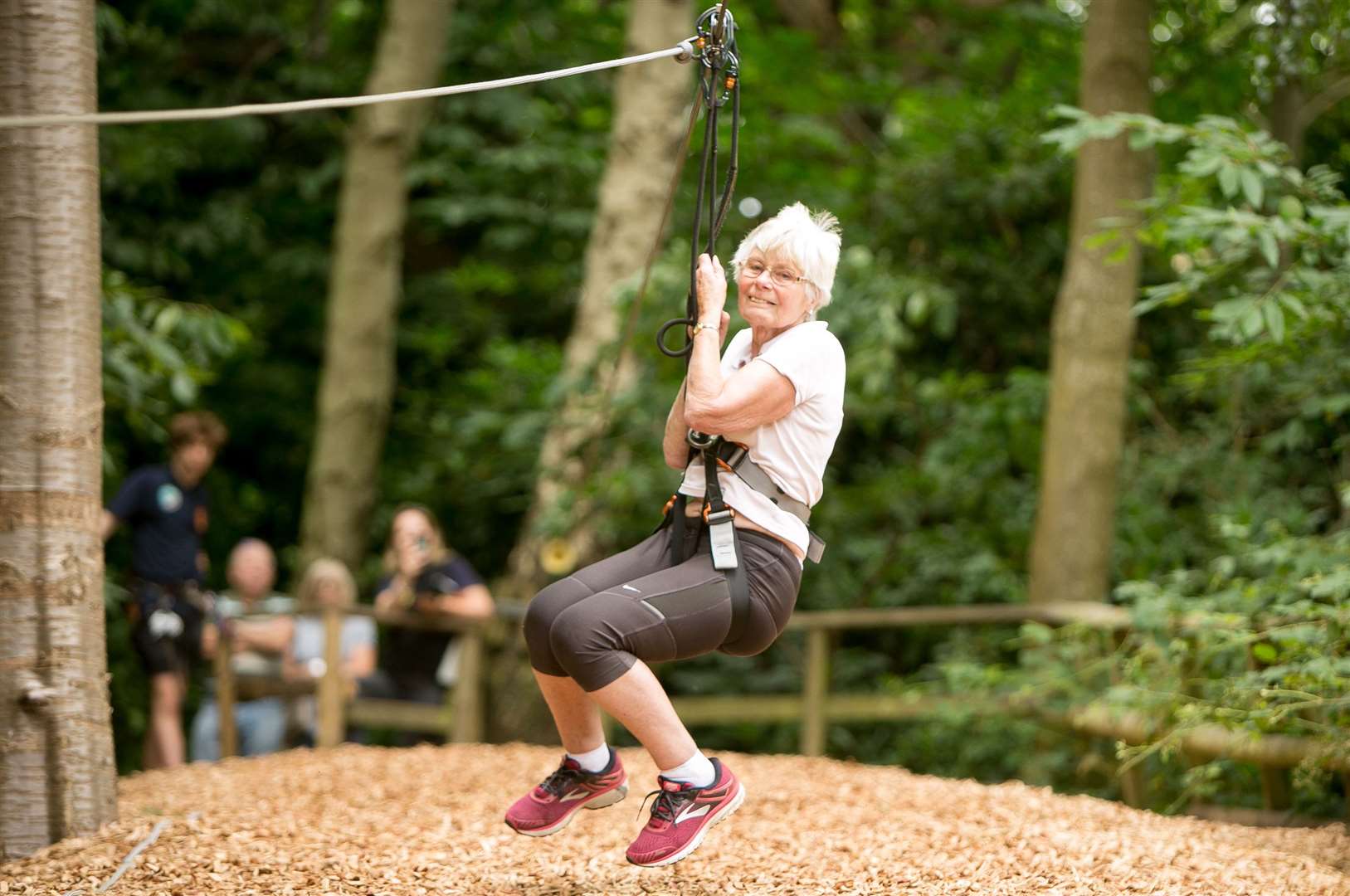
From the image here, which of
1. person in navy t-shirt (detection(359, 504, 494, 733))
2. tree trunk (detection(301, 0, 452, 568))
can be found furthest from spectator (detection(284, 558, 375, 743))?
tree trunk (detection(301, 0, 452, 568))

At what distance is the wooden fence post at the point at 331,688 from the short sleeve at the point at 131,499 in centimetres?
103

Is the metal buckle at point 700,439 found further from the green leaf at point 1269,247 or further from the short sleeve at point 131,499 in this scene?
the short sleeve at point 131,499

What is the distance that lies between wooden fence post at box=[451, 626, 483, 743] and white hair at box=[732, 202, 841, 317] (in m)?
4.12

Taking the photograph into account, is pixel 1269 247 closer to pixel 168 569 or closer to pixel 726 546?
pixel 726 546

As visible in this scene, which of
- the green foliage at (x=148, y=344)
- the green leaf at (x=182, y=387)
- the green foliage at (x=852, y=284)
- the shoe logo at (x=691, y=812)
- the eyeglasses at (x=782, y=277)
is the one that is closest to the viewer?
the shoe logo at (x=691, y=812)

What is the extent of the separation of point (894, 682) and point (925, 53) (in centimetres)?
567

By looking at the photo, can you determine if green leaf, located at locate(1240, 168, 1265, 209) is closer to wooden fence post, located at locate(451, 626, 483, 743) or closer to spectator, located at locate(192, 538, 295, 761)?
wooden fence post, located at locate(451, 626, 483, 743)

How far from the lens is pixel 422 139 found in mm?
10844

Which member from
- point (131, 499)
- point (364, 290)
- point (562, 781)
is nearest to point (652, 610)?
point (562, 781)

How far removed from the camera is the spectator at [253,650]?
744 cm

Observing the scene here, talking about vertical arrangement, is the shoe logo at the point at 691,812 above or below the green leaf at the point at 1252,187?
below

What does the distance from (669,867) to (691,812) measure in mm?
674

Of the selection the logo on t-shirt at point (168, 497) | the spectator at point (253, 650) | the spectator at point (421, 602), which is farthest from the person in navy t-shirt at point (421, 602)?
the logo on t-shirt at point (168, 497)

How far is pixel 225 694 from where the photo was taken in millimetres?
7156
